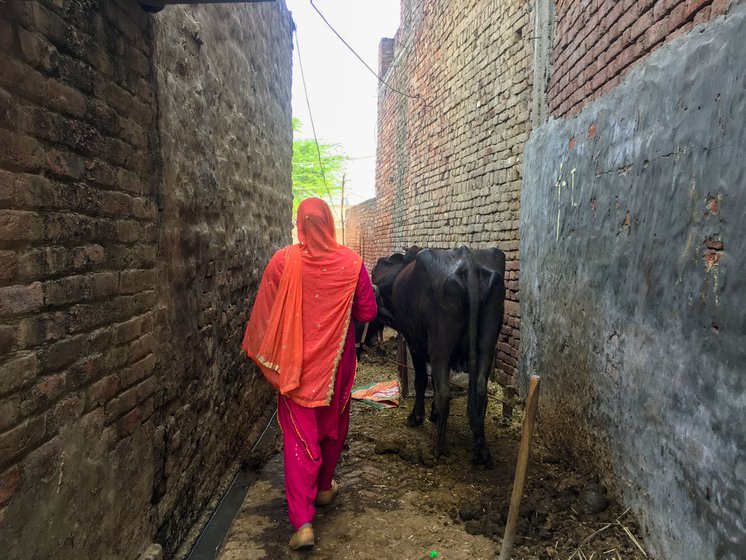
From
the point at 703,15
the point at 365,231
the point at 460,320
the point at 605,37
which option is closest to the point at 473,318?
the point at 460,320

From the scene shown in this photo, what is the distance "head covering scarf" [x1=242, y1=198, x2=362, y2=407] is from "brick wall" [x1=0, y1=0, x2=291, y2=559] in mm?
407

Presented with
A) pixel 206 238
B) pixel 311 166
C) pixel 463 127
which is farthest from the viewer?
pixel 311 166

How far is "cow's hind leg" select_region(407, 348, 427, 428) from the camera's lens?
4.58 metres

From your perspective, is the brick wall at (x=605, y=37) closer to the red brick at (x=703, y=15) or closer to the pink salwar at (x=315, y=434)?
the red brick at (x=703, y=15)

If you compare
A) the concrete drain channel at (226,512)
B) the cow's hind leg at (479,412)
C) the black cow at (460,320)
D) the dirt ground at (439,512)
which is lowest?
the concrete drain channel at (226,512)

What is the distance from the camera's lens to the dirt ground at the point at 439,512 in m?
2.63

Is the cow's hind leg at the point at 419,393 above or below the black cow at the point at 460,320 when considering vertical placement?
below

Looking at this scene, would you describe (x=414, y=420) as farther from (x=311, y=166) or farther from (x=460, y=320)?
(x=311, y=166)

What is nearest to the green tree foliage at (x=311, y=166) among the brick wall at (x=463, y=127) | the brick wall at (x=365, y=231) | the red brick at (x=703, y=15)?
the brick wall at (x=365, y=231)

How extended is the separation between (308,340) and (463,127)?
15.4ft

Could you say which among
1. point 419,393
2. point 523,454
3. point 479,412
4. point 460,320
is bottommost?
point 419,393

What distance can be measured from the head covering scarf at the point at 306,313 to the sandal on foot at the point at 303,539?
2.09 feet

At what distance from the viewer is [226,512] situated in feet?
10.3

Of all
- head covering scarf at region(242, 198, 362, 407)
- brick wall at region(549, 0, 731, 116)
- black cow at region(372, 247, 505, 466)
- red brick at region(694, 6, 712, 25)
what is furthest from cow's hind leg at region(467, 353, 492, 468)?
red brick at region(694, 6, 712, 25)
